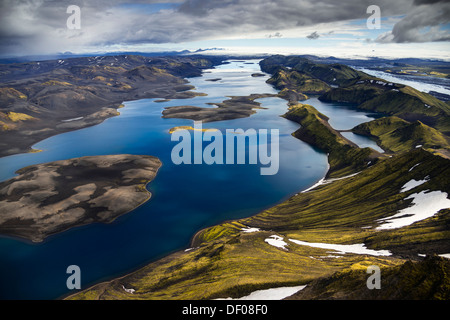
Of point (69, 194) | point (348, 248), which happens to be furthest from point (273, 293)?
point (69, 194)

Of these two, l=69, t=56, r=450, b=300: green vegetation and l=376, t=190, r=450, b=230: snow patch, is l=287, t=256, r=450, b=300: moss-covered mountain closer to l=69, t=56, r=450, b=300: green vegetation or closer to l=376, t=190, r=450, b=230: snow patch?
l=69, t=56, r=450, b=300: green vegetation

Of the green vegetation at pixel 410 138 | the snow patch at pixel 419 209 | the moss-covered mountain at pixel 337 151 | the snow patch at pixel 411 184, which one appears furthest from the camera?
the green vegetation at pixel 410 138

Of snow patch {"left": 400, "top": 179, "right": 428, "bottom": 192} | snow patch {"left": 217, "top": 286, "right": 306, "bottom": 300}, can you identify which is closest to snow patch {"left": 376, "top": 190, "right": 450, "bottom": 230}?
snow patch {"left": 400, "top": 179, "right": 428, "bottom": 192}

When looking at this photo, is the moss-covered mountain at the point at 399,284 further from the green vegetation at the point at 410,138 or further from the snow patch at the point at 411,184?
the green vegetation at the point at 410,138

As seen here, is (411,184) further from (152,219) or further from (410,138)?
(410,138)

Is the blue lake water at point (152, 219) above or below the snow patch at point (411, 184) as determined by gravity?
below

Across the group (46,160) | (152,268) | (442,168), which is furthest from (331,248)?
(46,160)

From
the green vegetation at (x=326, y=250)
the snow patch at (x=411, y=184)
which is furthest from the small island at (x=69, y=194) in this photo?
the snow patch at (x=411, y=184)

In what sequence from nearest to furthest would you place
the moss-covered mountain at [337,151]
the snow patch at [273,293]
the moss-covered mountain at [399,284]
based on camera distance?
the moss-covered mountain at [399,284]
the snow patch at [273,293]
the moss-covered mountain at [337,151]
